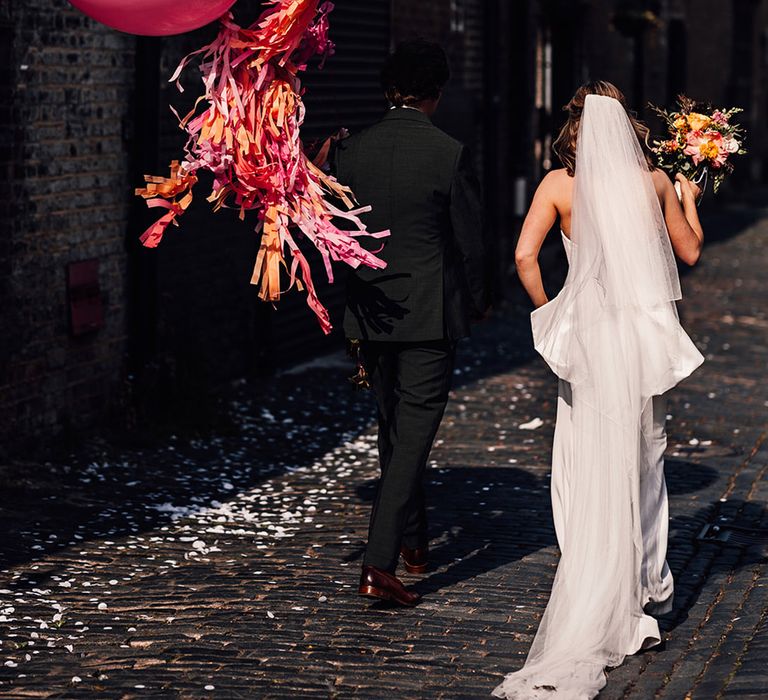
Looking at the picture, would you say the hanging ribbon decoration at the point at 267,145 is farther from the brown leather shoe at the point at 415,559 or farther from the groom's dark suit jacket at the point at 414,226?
the brown leather shoe at the point at 415,559

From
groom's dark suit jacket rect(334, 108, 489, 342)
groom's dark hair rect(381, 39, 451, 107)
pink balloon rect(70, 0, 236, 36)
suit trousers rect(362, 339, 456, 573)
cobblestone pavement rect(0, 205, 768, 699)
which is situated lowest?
cobblestone pavement rect(0, 205, 768, 699)

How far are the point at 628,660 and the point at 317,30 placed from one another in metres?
2.58

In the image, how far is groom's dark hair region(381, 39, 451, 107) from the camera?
19.7 ft

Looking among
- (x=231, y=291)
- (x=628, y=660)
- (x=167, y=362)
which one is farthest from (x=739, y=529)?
(x=231, y=291)

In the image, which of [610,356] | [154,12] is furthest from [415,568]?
[154,12]

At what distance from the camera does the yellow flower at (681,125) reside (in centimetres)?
599

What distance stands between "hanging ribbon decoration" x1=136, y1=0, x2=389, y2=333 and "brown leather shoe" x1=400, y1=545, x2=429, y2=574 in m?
1.13

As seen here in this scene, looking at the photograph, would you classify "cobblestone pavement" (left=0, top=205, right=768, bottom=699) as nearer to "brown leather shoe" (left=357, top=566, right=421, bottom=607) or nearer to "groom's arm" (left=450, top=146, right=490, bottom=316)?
"brown leather shoe" (left=357, top=566, right=421, bottom=607)

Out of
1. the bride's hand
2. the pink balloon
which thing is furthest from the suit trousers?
the pink balloon

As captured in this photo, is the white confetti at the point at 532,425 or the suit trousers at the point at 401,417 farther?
the white confetti at the point at 532,425

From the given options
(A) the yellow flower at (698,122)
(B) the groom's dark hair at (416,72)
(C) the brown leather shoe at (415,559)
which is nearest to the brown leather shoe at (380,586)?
(C) the brown leather shoe at (415,559)

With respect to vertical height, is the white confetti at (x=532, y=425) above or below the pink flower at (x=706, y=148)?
below

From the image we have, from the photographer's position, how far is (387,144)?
19.6 feet

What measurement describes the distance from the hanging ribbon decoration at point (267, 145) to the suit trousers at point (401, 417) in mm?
399
